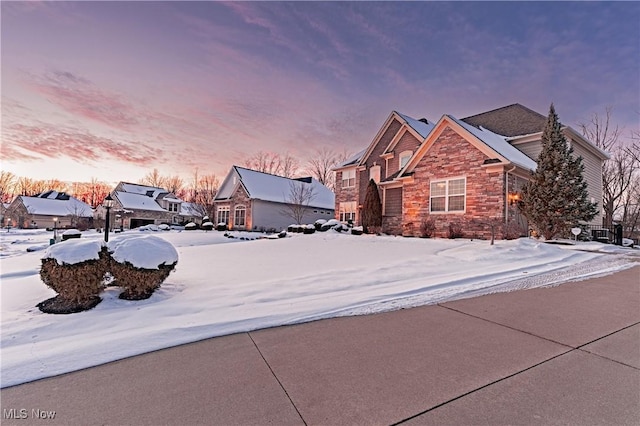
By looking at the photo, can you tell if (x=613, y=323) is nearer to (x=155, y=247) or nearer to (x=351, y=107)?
(x=155, y=247)

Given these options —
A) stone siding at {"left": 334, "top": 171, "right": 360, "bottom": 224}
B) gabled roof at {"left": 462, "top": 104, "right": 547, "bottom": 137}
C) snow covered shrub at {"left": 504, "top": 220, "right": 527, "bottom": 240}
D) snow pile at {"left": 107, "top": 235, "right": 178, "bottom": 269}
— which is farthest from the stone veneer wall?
snow pile at {"left": 107, "top": 235, "right": 178, "bottom": 269}

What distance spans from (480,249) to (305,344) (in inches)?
289

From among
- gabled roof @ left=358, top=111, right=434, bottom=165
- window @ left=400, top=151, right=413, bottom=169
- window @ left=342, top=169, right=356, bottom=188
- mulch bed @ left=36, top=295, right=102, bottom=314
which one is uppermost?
gabled roof @ left=358, top=111, right=434, bottom=165

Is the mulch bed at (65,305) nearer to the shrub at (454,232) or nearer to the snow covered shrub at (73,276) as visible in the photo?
the snow covered shrub at (73,276)

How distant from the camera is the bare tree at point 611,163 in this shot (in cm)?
2564

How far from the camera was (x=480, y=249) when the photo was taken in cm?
848

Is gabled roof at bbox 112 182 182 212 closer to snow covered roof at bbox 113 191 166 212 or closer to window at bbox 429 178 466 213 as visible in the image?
snow covered roof at bbox 113 191 166 212

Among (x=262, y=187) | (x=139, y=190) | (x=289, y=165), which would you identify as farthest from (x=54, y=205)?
(x=262, y=187)

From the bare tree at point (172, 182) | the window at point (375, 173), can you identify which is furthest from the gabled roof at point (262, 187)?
the bare tree at point (172, 182)

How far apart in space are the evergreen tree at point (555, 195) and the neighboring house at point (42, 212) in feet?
166

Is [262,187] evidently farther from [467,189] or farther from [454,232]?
[454,232]

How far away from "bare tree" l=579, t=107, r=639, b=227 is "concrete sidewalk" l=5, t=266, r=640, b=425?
105 feet

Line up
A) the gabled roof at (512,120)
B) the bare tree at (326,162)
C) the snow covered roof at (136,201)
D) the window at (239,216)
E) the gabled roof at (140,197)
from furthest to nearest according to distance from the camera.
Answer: the bare tree at (326,162) → the gabled roof at (140,197) → the snow covered roof at (136,201) → the window at (239,216) → the gabled roof at (512,120)

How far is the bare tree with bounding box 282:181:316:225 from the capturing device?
2857 centimetres
